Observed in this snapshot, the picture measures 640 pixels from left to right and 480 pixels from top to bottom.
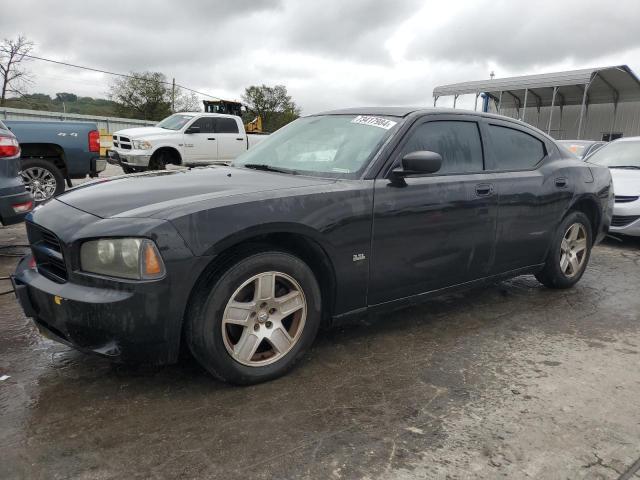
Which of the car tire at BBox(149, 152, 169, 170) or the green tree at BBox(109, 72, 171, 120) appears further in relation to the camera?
the green tree at BBox(109, 72, 171, 120)

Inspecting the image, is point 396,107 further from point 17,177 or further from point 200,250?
point 17,177

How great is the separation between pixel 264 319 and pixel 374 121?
1.57 metres

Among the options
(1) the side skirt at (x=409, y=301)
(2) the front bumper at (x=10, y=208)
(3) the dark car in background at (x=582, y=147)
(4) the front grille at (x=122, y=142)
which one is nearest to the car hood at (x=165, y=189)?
(1) the side skirt at (x=409, y=301)

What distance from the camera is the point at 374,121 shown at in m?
3.39

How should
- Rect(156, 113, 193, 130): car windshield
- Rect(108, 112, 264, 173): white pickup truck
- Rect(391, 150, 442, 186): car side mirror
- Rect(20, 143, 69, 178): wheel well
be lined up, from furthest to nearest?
1. Rect(156, 113, 193, 130): car windshield
2. Rect(108, 112, 264, 173): white pickup truck
3. Rect(20, 143, 69, 178): wheel well
4. Rect(391, 150, 442, 186): car side mirror

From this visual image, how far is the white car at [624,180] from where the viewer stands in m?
6.45

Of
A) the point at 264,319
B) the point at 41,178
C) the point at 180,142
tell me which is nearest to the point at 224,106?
the point at 180,142

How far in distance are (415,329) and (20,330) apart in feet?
8.84

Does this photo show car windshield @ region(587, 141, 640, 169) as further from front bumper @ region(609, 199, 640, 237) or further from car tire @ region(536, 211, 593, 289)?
car tire @ region(536, 211, 593, 289)

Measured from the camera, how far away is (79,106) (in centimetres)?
3522

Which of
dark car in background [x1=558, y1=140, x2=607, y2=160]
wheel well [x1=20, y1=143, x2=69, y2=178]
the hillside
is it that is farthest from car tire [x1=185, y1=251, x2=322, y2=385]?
the hillside

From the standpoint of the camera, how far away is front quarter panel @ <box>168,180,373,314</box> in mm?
2387

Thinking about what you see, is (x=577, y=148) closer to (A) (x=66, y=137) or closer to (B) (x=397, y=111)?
(B) (x=397, y=111)

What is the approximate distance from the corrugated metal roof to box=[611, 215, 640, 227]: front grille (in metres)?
15.3
